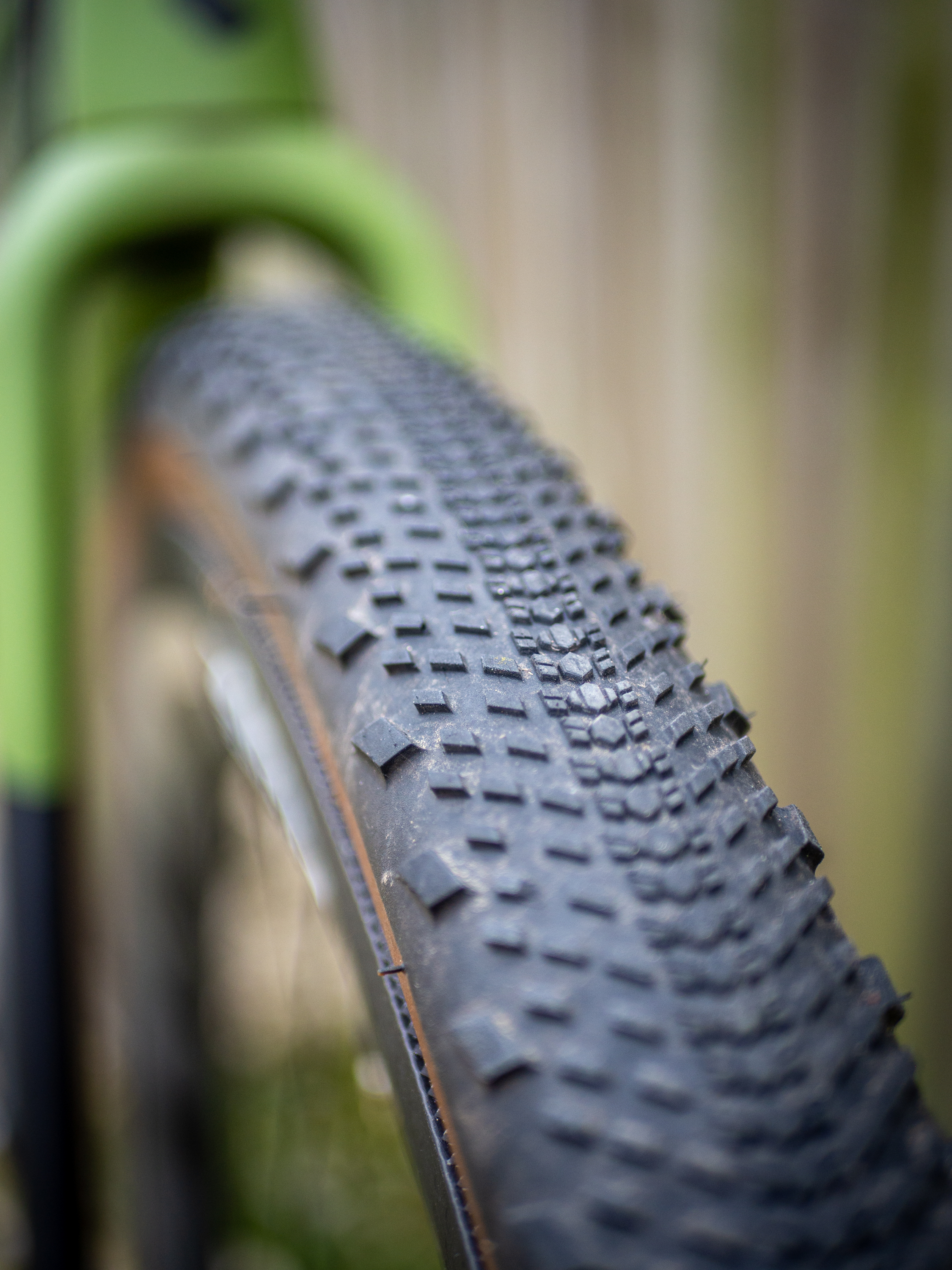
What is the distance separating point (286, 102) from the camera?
604 mm

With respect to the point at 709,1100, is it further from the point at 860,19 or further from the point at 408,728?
the point at 860,19

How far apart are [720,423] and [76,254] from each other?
0.63m

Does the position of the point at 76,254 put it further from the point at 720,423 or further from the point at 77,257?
the point at 720,423

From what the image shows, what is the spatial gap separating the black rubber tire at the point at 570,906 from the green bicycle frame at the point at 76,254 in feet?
0.90

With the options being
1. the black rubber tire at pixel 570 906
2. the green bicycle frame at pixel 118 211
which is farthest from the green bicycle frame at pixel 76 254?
the black rubber tire at pixel 570 906

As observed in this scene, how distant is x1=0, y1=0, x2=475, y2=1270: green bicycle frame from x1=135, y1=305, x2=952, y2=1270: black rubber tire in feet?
0.90

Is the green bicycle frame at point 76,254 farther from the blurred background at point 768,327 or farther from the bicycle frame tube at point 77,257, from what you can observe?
the blurred background at point 768,327

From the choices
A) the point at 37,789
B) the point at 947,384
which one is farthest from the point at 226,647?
the point at 947,384

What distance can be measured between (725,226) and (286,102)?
1.51 ft

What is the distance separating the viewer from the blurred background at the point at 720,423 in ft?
2.44

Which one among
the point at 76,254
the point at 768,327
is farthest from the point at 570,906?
the point at 768,327

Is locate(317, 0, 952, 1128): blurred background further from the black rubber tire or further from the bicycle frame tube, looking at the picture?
the black rubber tire

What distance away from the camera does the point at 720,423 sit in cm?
93

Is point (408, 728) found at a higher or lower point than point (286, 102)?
lower
